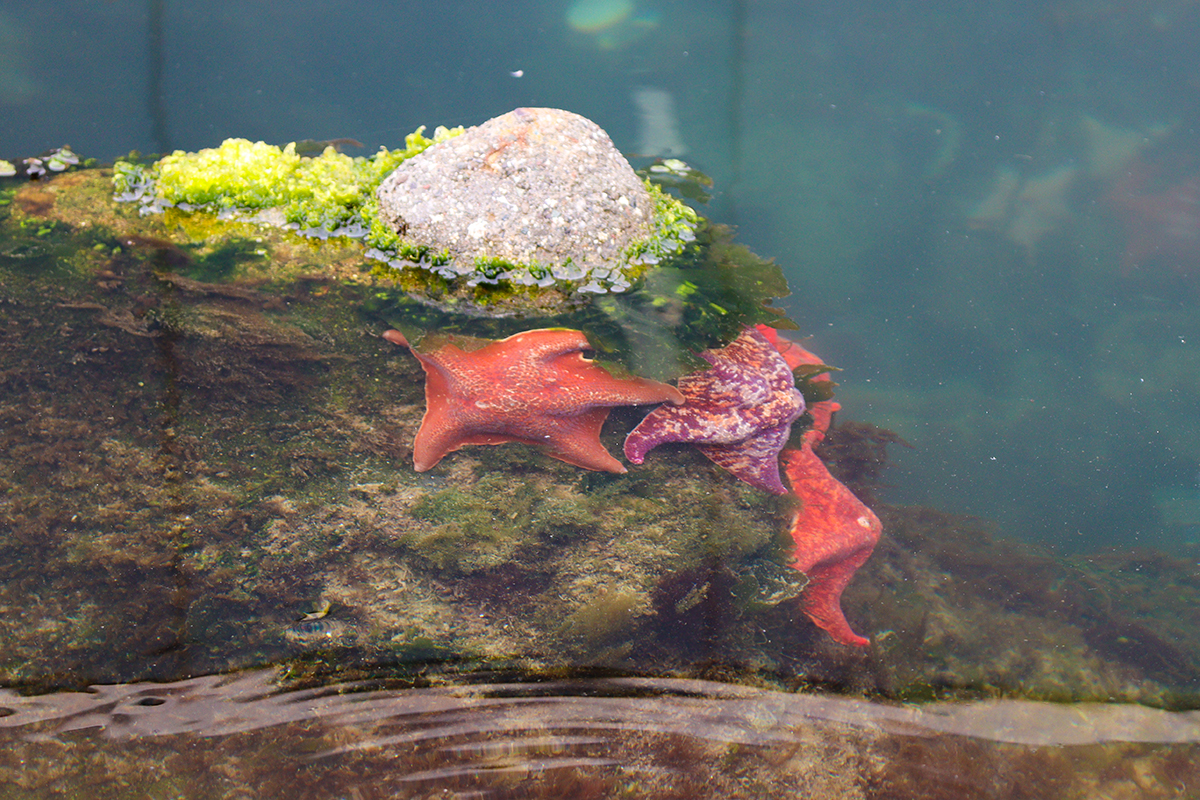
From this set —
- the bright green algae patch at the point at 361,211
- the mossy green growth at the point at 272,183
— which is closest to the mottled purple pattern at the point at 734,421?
the bright green algae patch at the point at 361,211

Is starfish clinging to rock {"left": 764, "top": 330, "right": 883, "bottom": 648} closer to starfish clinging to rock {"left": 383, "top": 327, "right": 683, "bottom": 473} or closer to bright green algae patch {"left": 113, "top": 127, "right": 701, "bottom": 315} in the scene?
starfish clinging to rock {"left": 383, "top": 327, "right": 683, "bottom": 473}

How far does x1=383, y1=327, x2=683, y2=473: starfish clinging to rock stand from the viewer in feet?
9.95

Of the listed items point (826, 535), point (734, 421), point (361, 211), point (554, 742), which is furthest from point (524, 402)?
point (361, 211)

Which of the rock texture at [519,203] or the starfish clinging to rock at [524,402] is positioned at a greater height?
the rock texture at [519,203]

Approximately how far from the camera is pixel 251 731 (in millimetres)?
2199

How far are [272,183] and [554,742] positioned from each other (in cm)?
394

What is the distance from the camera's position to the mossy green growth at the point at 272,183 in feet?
14.5

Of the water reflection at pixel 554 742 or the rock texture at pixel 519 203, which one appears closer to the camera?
the water reflection at pixel 554 742

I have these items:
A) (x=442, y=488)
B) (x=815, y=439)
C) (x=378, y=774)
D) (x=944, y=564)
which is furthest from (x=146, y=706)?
(x=944, y=564)

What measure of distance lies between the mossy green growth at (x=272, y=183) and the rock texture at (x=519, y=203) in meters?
0.37

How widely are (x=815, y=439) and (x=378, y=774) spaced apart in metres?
2.50

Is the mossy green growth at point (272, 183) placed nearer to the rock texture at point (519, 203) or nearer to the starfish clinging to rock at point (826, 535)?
the rock texture at point (519, 203)

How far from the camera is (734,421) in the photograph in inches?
128

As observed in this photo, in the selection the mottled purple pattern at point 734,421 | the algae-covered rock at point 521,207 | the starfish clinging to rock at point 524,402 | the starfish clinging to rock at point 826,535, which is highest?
the algae-covered rock at point 521,207
